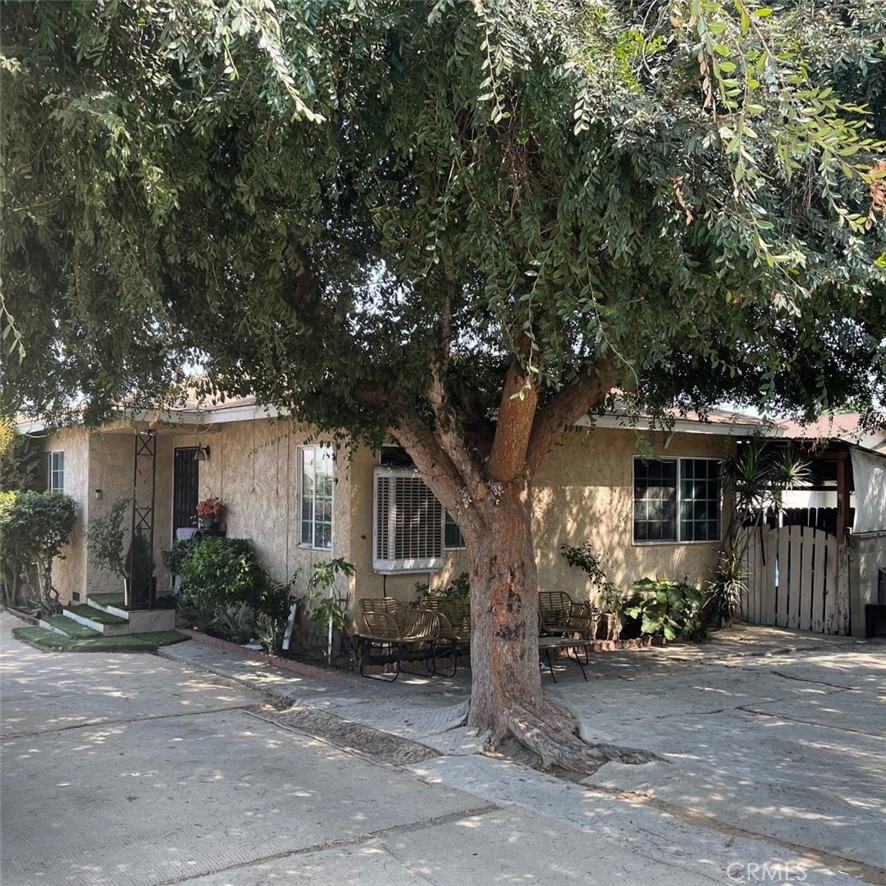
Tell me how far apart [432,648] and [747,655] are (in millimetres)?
4490

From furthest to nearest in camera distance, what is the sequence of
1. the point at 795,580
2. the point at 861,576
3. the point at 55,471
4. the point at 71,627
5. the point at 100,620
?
the point at 55,471 → the point at 795,580 → the point at 861,576 → the point at 71,627 → the point at 100,620

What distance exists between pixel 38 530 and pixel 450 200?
10862mm

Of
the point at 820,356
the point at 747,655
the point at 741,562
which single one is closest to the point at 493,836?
the point at 820,356

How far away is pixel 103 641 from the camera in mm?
12758

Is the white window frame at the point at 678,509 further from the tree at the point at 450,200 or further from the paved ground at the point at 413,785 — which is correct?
the tree at the point at 450,200

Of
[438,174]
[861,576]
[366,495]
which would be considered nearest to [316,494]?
[366,495]

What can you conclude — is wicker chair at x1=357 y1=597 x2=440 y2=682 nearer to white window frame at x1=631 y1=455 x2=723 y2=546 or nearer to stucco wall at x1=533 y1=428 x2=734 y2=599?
stucco wall at x1=533 y1=428 x2=734 y2=599

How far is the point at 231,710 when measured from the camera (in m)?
9.21

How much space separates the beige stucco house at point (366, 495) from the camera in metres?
11.3

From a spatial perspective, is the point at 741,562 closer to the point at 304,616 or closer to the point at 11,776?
the point at 304,616

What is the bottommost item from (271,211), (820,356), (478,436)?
(478,436)

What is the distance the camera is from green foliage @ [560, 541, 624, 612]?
42.6 ft

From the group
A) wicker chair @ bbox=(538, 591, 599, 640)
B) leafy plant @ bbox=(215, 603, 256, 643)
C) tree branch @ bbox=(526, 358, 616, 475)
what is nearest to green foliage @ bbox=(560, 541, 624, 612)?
wicker chair @ bbox=(538, 591, 599, 640)

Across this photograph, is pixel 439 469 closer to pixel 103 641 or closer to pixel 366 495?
pixel 366 495
